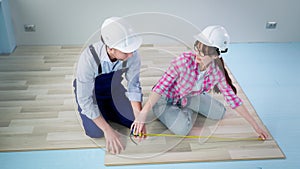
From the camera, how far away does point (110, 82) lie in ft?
5.14

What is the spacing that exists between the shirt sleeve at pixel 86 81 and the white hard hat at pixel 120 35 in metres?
0.20

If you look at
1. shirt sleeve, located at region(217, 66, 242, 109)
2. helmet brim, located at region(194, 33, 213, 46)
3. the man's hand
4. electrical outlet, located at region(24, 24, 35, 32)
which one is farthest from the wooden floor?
helmet brim, located at region(194, 33, 213, 46)

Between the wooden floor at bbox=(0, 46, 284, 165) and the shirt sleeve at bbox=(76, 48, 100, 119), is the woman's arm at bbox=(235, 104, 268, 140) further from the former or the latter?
the shirt sleeve at bbox=(76, 48, 100, 119)

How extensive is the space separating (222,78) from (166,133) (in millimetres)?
425

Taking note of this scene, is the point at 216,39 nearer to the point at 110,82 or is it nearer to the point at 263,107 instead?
the point at 110,82

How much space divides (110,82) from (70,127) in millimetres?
376

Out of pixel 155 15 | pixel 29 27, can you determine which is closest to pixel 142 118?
pixel 155 15

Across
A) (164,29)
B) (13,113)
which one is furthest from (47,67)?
(164,29)

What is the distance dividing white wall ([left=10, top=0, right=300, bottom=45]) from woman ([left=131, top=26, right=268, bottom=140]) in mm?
907

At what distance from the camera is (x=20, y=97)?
76.5 inches

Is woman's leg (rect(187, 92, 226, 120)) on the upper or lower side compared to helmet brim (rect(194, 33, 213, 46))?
lower

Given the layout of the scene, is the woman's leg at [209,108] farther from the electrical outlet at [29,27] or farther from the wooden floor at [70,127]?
the electrical outlet at [29,27]

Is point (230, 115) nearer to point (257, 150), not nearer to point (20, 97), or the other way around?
point (257, 150)

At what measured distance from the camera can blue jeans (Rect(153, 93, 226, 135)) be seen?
5.43 ft
